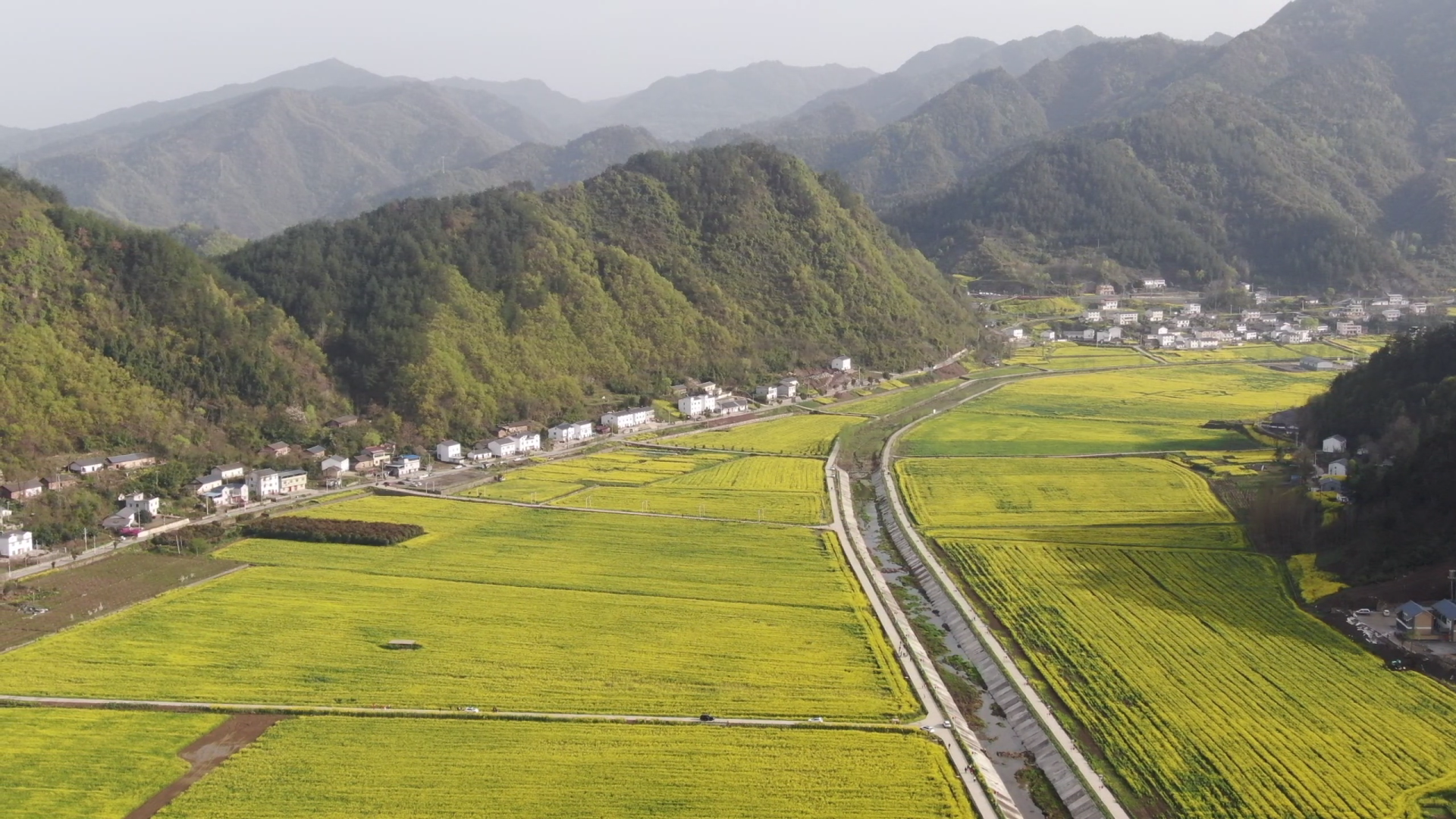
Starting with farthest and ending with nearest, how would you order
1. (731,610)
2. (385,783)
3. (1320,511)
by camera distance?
(1320,511), (731,610), (385,783)

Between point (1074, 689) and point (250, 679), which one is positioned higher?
point (250, 679)

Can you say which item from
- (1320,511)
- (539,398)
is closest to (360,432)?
(539,398)

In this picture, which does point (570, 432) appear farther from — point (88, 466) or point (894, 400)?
point (894, 400)

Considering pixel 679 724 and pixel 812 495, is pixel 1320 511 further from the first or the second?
pixel 679 724

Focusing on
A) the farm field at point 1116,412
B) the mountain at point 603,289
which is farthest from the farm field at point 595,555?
the farm field at point 1116,412

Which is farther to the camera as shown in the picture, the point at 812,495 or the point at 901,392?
the point at 901,392

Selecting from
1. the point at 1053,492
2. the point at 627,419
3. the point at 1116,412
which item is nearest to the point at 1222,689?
the point at 1053,492
